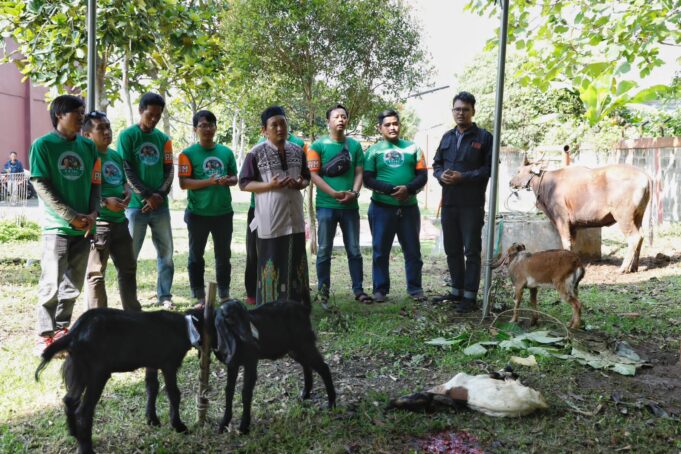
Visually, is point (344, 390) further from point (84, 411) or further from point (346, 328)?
point (84, 411)

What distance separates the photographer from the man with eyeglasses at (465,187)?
5832 millimetres

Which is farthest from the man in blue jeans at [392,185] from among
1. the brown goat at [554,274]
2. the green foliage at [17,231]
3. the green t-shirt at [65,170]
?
the green foliage at [17,231]

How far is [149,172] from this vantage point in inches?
214

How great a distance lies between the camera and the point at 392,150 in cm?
621

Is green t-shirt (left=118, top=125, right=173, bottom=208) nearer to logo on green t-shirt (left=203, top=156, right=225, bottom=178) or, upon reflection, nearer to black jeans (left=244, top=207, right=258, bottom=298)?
logo on green t-shirt (left=203, top=156, right=225, bottom=178)

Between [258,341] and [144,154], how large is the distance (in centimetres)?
293

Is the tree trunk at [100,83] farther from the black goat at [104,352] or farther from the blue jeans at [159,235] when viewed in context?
the black goat at [104,352]

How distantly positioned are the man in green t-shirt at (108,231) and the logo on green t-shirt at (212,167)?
97cm

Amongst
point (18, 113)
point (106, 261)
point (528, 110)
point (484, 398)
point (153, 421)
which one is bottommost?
point (153, 421)

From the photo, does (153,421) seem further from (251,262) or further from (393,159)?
(393,159)

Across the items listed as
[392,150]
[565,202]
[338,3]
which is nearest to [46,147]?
[392,150]

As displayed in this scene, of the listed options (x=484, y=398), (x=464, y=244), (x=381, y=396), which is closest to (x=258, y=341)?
(x=381, y=396)

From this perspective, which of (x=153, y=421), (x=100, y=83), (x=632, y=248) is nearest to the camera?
(x=153, y=421)

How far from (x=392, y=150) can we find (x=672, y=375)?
3.34 meters
